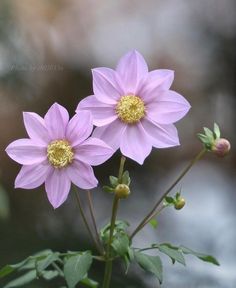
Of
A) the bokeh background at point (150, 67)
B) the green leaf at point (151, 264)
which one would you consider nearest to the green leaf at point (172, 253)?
the green leaf at point (151, 264)

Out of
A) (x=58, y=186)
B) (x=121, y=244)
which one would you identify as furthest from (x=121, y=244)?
(x=58, y=186)

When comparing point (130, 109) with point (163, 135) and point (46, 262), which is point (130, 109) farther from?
point (46, 262)

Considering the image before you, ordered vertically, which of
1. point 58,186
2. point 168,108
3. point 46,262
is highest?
point 168,108

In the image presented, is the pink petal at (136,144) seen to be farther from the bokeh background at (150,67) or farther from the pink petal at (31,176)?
the bokeh background at (150,67)

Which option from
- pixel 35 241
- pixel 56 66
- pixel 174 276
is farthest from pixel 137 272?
pixel 56 66

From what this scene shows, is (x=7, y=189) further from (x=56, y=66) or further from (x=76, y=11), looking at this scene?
(x=76, y=11)

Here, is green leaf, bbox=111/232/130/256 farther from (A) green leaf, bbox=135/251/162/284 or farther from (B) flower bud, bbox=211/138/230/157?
(B) flower bud, bbox=211/138/230/157
